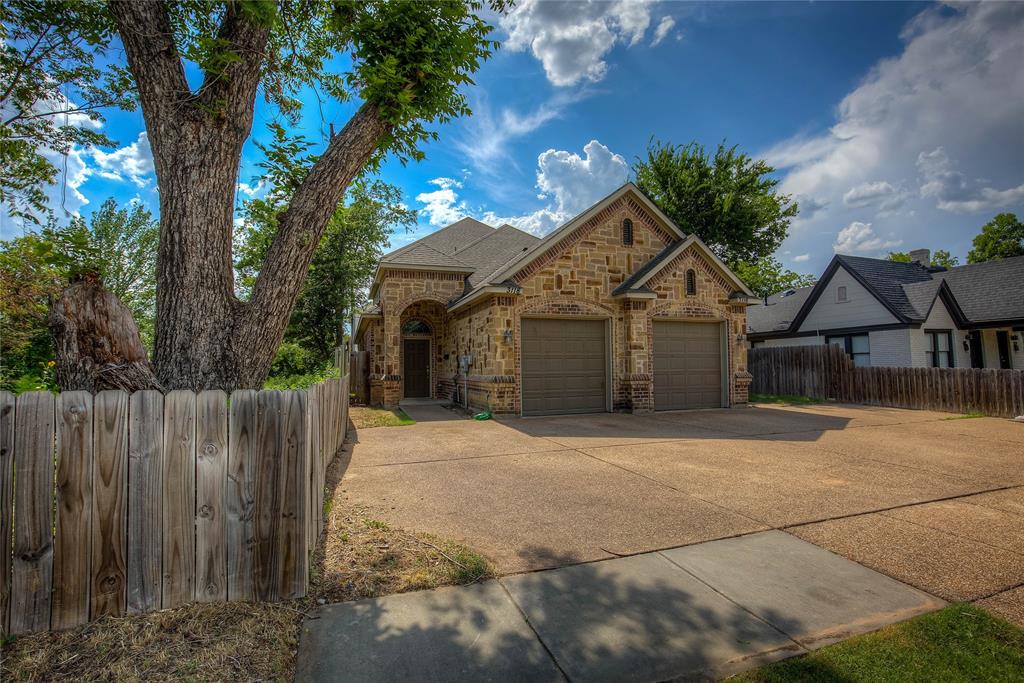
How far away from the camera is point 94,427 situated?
257cm

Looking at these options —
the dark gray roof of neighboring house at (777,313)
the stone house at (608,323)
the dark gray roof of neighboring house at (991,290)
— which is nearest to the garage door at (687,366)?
the stone house at (608,323)

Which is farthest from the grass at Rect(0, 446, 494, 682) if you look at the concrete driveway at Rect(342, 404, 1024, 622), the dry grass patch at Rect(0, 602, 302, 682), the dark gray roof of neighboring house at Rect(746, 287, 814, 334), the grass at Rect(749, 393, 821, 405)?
the dark gray roof of neighboring house at Rect(746, 287, 814, 334)

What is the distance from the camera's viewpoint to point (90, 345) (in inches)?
131

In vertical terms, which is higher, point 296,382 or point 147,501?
point 296,382

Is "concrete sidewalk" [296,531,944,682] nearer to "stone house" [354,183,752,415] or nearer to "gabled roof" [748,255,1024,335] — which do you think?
"stone house" [354,183,752,415]

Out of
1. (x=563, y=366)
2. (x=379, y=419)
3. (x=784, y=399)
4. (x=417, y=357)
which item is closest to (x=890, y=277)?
(x=784, y=399)

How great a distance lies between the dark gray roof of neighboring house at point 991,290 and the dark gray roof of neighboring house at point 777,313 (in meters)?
5.24

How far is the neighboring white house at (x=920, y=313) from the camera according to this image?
16539 mm

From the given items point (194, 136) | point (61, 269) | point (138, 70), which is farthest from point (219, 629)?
point (138, 70)

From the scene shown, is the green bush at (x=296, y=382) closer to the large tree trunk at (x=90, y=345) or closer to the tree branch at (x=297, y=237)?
the tree branch at (x=297, y=237)

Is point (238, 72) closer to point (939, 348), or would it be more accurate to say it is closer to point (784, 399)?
point (784, 399)

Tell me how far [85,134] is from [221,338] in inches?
279

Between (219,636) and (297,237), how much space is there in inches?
124

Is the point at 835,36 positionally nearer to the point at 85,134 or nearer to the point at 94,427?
the point at 94,427
